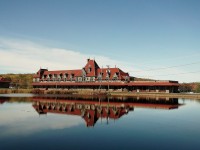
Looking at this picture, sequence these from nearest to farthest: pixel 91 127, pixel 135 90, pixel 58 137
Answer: pixel 58 137 → pixel 91 127 → pixel 135 90

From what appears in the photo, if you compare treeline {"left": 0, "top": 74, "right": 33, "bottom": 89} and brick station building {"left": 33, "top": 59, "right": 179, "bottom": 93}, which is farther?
treeline {"left": 0, "top": 74, "right": 33, "bottom": 89}

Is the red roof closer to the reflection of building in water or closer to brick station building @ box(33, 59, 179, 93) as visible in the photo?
brick station building @ box(33, 59, 179, 93)

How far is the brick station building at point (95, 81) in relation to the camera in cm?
6917

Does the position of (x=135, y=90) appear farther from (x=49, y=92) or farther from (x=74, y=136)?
(x=74, y=136)

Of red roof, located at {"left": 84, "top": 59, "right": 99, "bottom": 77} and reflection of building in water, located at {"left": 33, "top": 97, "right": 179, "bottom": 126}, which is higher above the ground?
red roof, located at {"left": 84, "top": 59, "right": 99, "bottom": 77}

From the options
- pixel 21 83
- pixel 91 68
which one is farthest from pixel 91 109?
pixel 21 83

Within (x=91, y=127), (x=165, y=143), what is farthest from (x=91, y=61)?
(x=165, y=143)

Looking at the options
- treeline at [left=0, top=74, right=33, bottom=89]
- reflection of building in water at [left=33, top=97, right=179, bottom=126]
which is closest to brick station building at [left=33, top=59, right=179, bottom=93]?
treeline at [left=0, top=74, right=33, bottom=89]

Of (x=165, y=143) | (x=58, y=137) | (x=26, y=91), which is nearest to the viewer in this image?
(x=165, y=143)

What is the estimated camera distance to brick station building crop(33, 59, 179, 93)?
69169 millimetres

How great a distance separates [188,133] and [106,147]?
26.4ft

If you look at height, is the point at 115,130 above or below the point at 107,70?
below

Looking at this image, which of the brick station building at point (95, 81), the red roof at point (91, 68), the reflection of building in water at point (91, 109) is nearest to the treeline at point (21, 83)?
the brick station building at point (95, 81)

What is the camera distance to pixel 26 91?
7825 centimetres
